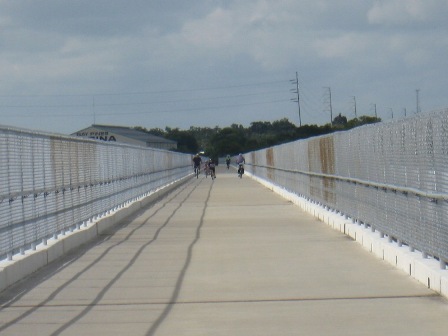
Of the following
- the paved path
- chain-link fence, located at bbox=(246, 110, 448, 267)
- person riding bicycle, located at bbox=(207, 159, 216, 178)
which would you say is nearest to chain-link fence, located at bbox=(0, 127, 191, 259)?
the paved path

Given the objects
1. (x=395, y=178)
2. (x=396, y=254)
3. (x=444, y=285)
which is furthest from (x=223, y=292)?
(x=395, y=178)

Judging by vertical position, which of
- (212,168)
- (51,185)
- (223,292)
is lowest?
(223,292)

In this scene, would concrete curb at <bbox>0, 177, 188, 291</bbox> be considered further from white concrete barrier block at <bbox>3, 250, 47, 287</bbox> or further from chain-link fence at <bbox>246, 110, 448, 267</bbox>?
chain-link fence at <bbox>246, 110, 448, 267</bbox>

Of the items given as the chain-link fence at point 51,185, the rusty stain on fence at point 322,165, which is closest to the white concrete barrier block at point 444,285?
the chain-link fence at point 51,185

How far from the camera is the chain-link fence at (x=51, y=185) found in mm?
13781

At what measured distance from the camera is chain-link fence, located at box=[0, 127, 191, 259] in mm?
13781

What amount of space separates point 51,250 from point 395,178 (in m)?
5.54

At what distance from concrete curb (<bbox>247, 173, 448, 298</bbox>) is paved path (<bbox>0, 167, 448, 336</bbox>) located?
16cm

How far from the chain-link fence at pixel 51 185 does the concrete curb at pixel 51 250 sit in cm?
15

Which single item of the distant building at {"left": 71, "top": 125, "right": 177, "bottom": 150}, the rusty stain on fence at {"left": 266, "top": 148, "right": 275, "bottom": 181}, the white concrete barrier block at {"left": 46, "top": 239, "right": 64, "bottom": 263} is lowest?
the white concrete barrier block at {"left": 46, "top": 239, "right": 64, "bottom": 263}

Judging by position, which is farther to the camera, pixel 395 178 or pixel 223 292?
pixel 395 178

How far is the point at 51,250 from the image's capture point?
1606cm

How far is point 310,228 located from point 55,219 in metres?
7.27

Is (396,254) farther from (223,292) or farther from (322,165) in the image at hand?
(322,165)
